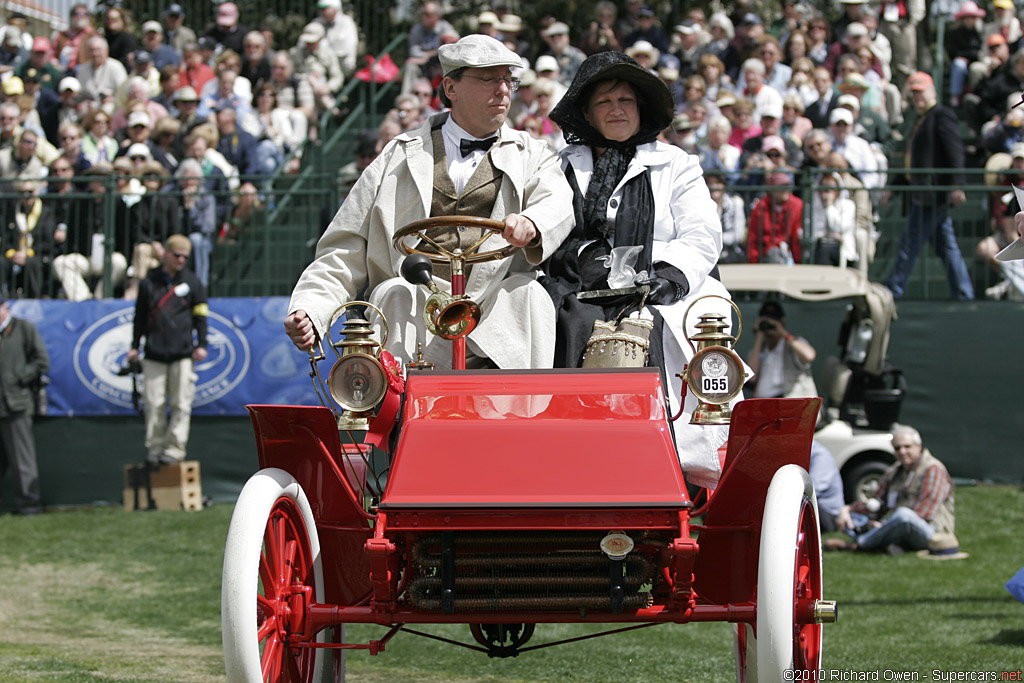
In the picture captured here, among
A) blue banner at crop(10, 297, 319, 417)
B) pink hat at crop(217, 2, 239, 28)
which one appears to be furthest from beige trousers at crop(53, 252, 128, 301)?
pink hat at crop(217, 2, 239, 28)

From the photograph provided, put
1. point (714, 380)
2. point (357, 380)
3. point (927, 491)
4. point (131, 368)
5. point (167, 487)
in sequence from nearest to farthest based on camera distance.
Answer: point (357, 380)
point (714, 380)
point (927, 491)
point (167, 487)
point (131, 368)

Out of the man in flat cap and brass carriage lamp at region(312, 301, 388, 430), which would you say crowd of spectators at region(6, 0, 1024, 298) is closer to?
the man in flat cap

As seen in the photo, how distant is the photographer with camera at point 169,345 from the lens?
12.4m

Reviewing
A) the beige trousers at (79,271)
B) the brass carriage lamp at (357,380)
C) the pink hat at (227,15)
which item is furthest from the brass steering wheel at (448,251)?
the pink hat at (227,15)

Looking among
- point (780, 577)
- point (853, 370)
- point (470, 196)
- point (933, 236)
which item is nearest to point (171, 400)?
point (853, 370)

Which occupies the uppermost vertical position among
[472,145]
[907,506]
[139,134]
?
[139,134]

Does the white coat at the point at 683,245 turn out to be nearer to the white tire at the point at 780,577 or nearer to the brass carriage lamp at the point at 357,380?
the white tire at the point at 780,577

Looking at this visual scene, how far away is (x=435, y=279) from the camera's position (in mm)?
5410

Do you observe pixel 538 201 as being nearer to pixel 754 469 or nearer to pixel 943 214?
pixel 754 469

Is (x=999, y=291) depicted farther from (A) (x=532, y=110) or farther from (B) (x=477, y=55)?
(B) (x=477, y=55)

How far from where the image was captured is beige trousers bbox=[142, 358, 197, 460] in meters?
12.4

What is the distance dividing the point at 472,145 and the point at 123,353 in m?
7.90

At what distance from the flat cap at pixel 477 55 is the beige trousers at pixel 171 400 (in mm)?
7560

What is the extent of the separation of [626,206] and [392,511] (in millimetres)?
2145
